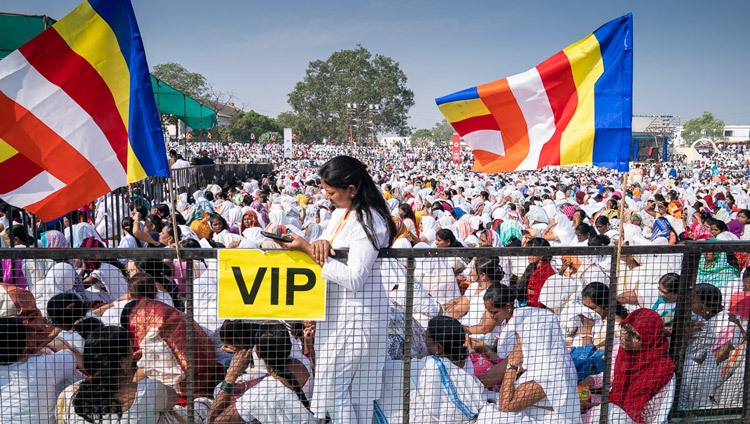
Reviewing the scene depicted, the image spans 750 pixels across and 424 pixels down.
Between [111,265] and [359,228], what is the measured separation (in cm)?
282

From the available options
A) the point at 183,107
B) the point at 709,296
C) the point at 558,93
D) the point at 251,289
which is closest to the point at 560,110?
the point at 558,93

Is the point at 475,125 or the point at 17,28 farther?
the point at 17,28

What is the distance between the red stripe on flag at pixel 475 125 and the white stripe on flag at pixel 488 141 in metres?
0.02

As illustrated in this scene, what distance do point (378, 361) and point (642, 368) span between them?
1.53 metres

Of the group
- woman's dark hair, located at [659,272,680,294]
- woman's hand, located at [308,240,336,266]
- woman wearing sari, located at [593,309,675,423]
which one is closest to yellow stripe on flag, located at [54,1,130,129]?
woman's hand, located at [308,240,336,266]

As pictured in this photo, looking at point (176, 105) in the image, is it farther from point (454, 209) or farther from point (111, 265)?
point (111, 265)

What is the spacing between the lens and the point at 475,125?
3.22 m

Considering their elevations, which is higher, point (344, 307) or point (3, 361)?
point (344, 307)

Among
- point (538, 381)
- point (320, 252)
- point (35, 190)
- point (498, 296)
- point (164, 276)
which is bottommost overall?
point (538, 381)

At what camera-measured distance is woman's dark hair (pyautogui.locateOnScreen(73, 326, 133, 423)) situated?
242 cm

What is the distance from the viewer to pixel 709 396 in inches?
122

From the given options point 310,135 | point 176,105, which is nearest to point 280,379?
point 176,105

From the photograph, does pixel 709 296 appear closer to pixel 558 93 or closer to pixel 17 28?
pixel 558 93

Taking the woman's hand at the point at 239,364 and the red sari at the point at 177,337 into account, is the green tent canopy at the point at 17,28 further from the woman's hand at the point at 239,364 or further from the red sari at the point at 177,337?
the woman's hand at the point at 239,364
